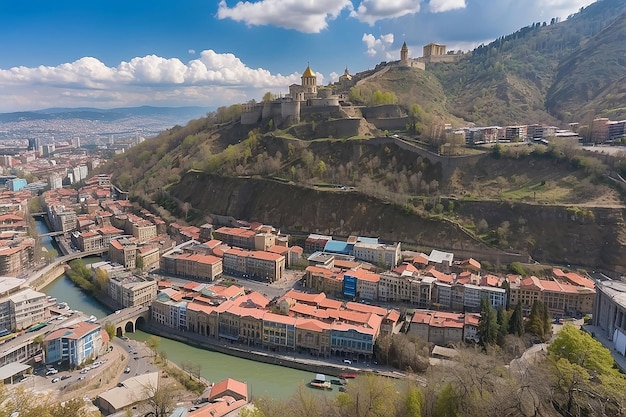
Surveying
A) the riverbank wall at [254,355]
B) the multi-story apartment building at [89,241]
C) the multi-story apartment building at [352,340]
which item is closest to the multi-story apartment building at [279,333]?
the riverbank wall at [254,355]

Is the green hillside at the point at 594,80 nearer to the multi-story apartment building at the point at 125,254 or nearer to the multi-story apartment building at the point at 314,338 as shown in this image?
the multi-story apartment building at the point at 314,338

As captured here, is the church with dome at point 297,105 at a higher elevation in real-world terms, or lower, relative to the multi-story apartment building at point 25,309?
higher

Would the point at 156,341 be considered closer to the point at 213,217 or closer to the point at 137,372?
the point at 137,372

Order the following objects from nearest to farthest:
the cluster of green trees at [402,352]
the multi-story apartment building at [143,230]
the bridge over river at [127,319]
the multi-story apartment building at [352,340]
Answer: the cluster of green trees at [402,352] → the multi-story apartment building at [352,340] → the bridge over river at [127,319] → the multi-story apartment building at [143,230]

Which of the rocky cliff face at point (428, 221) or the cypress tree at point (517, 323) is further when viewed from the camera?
the rocky cliff face at point (428, 221)

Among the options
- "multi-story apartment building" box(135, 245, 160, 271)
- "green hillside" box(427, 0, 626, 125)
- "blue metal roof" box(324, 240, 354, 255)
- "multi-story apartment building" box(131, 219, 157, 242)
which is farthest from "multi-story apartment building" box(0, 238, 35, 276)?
"green hillside" box(427, 0, 626, 125)

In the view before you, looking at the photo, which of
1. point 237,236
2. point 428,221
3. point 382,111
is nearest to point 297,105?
point 382,111
